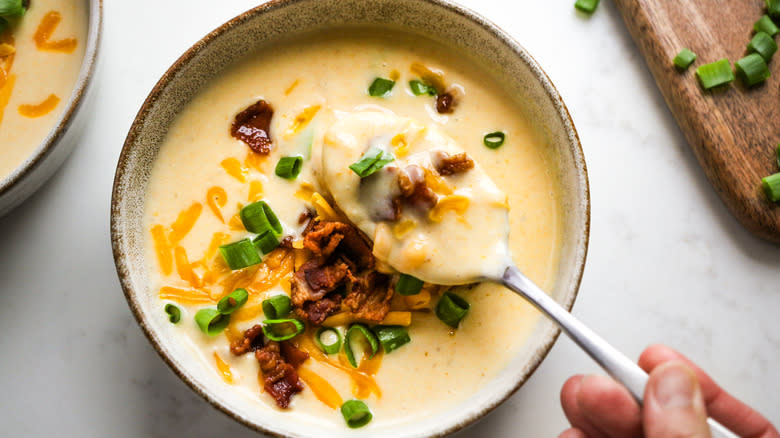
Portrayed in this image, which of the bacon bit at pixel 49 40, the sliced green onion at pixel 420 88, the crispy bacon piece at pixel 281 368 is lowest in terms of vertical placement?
the crispy bacon piece at pixel 281 368

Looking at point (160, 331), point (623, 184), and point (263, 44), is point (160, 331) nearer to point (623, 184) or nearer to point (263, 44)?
point (263, 44)

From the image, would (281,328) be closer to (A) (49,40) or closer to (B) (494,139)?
(B) (494,139)

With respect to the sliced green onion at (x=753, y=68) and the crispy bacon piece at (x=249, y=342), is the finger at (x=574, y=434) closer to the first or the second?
the crispy bacon piece at (x=249, y=342)

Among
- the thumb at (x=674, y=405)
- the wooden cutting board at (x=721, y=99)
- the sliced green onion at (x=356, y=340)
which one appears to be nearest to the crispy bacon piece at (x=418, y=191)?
the sliced green onion at (x=356, y=340)

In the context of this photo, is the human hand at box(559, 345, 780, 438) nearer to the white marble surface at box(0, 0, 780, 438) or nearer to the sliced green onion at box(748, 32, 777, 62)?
the white marble surface at box(0, 0, 780, 438)

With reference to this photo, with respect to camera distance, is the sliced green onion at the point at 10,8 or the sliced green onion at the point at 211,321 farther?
the sliced green onion at the point at 10,8

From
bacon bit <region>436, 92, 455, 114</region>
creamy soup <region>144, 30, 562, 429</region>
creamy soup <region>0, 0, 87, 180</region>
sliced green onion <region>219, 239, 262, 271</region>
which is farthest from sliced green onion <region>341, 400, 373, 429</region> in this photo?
creamy soup <region>0, 0, 87, 180</region>

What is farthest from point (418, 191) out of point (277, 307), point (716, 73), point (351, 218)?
point (716, 73)
